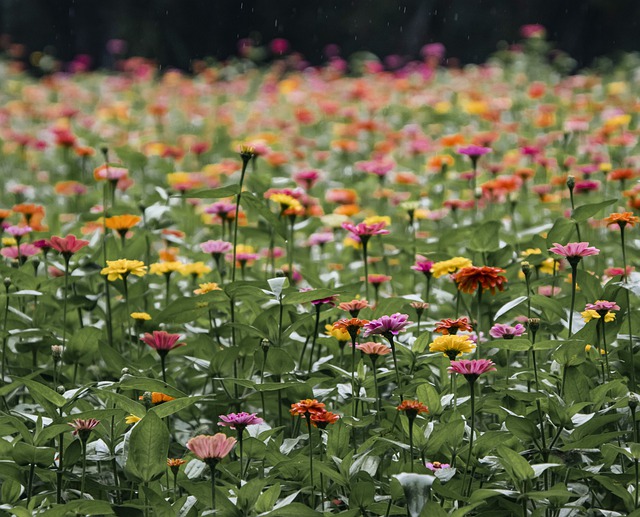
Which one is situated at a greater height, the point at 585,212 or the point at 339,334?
the point at 585,212

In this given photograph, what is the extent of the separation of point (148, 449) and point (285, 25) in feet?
32.3

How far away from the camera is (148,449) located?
4.63 ft

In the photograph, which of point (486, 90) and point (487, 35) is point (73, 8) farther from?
point (486, 90)

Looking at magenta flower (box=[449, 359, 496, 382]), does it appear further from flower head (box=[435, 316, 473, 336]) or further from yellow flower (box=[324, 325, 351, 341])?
yellow flower (box=[324, 325, 351, 341])

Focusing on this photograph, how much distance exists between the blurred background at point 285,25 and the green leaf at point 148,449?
8.93 metres

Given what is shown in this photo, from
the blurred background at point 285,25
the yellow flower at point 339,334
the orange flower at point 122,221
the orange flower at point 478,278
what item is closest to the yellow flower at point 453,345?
the orange flower at point 478,278

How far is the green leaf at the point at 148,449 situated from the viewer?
4.61ft

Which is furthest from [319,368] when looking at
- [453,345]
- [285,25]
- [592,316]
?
[285,25]

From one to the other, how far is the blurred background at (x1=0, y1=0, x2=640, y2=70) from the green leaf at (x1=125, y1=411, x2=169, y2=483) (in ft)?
29.3

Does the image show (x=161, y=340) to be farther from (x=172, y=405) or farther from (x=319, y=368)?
(x=319, y=368)

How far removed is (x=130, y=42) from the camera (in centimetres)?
1068

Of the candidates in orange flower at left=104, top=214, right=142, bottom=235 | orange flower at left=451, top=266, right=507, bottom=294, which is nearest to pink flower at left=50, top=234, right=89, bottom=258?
orange flower at left=104, top=214, right=142, bottom=235

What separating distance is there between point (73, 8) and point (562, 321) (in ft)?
34.9

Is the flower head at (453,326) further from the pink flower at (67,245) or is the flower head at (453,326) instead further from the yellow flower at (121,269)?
the pink flower at (67,245)
